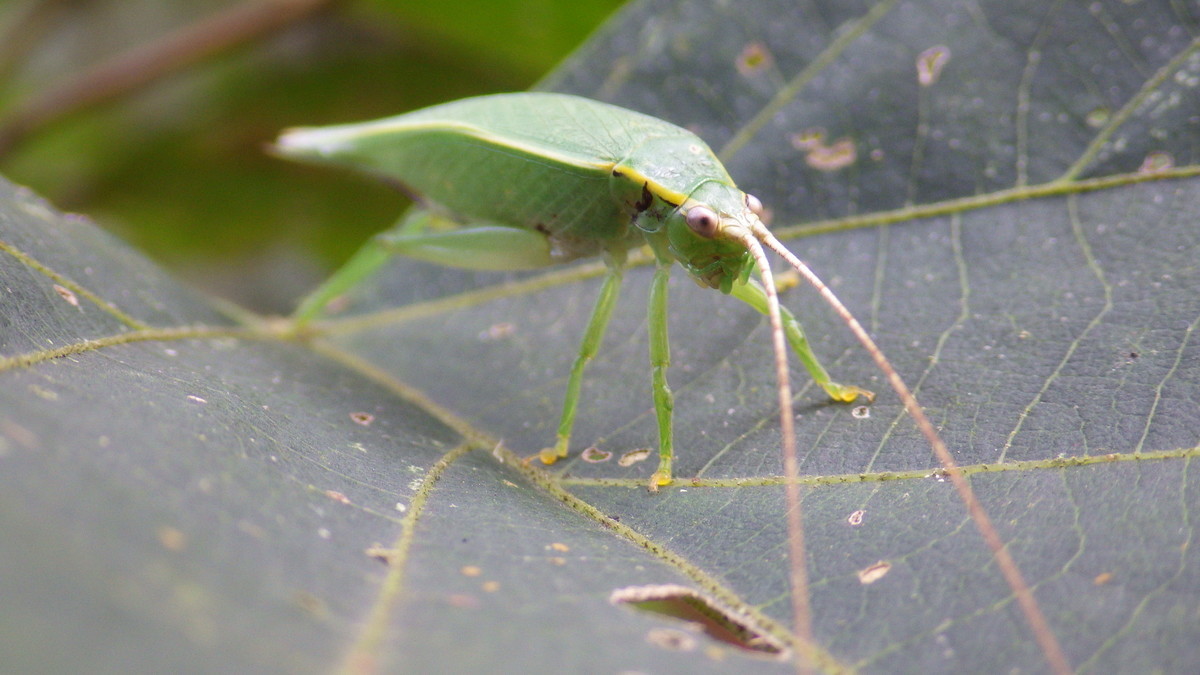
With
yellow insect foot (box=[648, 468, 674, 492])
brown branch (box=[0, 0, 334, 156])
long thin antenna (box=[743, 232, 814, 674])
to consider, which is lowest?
yellow insect foot (box=[648, 468, 674, 492])

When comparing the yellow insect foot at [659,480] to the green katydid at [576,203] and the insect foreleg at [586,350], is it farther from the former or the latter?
the insect foreleg at [586,350]

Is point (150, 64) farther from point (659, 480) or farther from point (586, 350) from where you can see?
point (659, 480)

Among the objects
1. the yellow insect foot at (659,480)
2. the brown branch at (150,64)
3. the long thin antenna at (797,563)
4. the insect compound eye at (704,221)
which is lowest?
the yellow insect foot at (659,480)

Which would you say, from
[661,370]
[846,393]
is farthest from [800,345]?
[661,370]

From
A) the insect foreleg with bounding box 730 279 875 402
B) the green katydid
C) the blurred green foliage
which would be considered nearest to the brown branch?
the blurred green foliage

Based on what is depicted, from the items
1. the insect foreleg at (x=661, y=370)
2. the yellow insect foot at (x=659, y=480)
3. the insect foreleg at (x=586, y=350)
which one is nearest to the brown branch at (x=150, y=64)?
the insect foreleg at (x=586, y=350)

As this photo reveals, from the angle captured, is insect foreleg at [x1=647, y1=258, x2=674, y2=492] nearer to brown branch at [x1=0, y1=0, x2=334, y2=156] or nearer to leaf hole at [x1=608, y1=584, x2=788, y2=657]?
leaf hole at [x1=608, y1=584, x2=788, y2=657]
